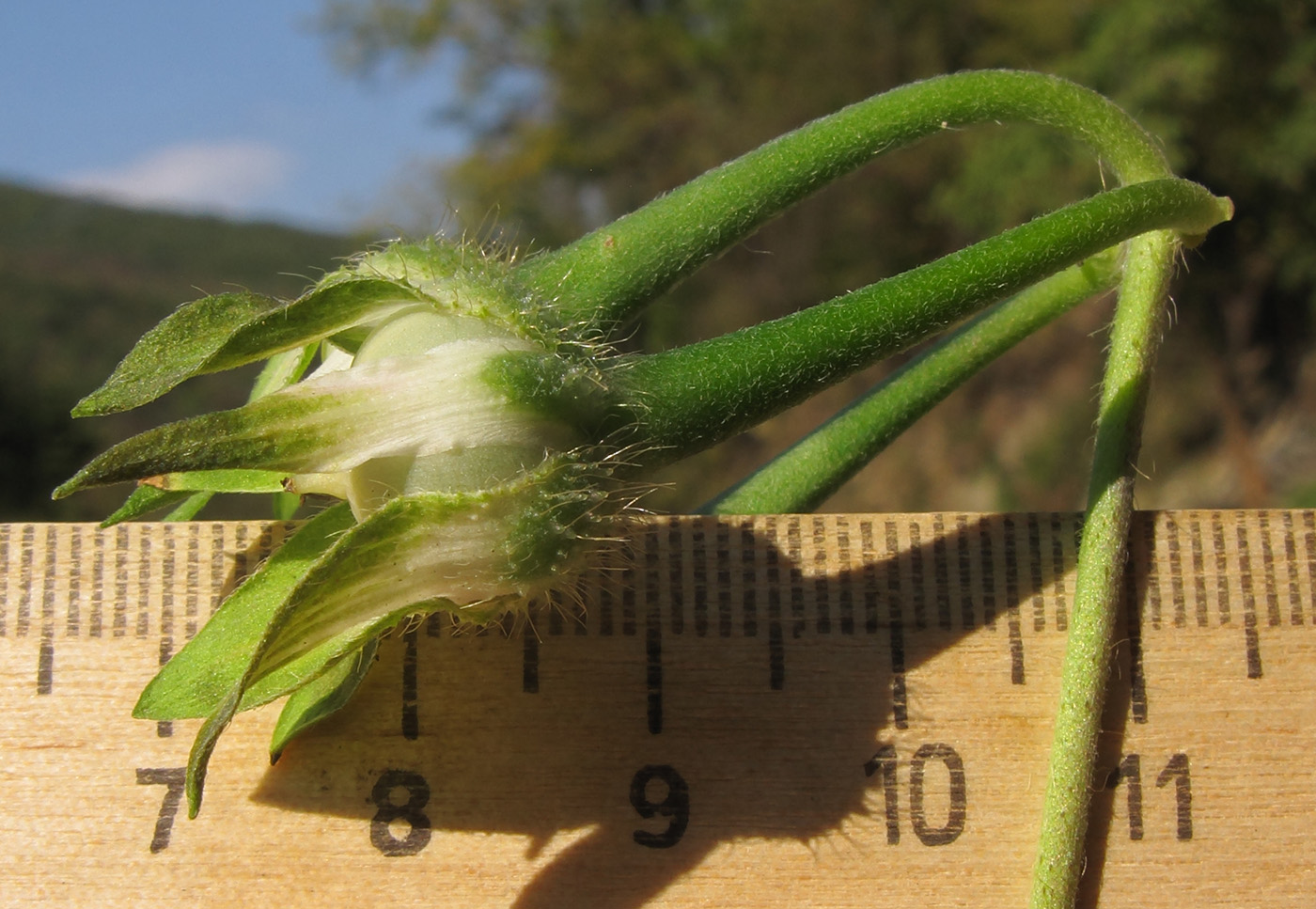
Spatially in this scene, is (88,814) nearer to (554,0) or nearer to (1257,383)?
(1257,383)

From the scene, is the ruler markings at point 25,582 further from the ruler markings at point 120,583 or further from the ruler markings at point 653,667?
Result: the ruler markings at point 653,667

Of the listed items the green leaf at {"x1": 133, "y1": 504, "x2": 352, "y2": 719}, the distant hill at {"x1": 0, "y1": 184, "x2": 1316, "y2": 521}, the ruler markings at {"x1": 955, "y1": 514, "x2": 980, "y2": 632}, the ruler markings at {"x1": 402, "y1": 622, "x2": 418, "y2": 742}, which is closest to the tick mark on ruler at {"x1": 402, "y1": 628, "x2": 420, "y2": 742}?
the ruler markings at {"x1": 402, "y1": 622, "x2": 418, "y2": 742}

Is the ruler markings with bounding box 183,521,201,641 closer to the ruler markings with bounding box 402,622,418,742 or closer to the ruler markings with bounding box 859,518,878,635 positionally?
the ruler markings with bounding box 402,622,418,742

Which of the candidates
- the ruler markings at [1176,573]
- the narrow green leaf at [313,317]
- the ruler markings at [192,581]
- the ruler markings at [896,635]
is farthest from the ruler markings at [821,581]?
the ruler markings at [192,581]

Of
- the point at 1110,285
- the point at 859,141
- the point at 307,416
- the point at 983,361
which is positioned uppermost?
the point at 859,141

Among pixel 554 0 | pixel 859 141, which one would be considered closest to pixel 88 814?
pixel 859 141

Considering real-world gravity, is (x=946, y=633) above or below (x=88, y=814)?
above
